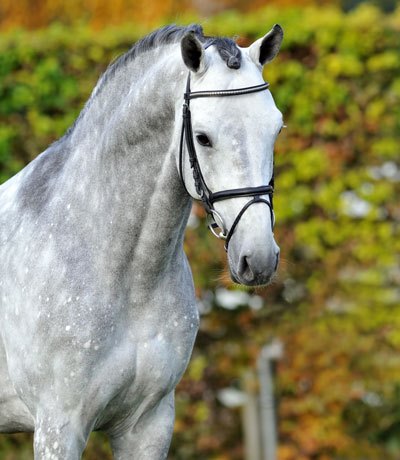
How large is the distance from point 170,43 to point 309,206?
438 cm

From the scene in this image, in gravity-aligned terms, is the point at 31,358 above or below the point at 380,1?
above

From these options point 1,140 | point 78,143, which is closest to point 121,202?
point 78,143

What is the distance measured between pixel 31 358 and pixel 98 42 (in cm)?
449

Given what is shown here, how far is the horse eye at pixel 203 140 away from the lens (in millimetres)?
3555

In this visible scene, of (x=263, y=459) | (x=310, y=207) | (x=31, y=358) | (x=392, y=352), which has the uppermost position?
(x=31, y=358)

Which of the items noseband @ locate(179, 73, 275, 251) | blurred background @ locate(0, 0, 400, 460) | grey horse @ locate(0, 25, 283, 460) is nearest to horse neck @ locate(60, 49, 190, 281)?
grey horse @ locate(0, 25, 283, 460)

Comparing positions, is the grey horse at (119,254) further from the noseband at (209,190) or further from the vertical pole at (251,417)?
the vertical pole at (251,417)

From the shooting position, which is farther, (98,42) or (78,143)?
(98,42)

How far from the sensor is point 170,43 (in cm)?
384

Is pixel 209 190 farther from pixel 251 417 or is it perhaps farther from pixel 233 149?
pixel 251 417

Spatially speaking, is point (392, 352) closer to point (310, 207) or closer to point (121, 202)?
point (310, 207)

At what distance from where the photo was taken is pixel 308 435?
8.16 metres

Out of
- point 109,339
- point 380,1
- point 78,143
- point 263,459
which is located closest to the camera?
point 109,339

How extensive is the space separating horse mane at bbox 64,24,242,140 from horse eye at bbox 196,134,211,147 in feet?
0.87
